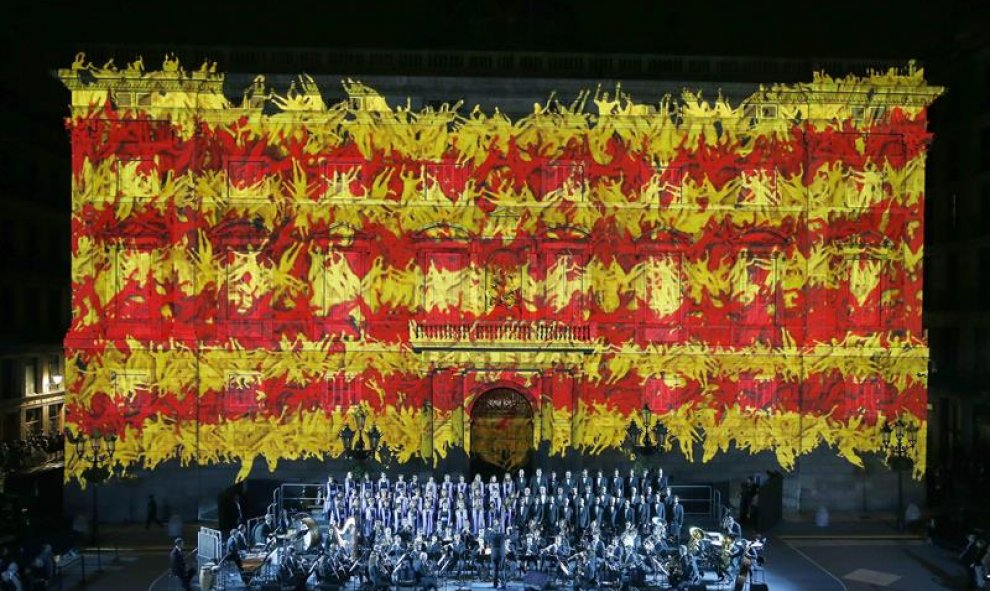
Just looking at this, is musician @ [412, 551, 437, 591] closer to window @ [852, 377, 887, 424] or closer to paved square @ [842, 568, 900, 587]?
paved square @ [842, 568, 900, 587]

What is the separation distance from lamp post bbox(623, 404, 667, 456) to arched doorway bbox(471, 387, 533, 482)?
3.83 meters

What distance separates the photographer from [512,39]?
34281mm

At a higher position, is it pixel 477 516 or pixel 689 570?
pixel 477 516

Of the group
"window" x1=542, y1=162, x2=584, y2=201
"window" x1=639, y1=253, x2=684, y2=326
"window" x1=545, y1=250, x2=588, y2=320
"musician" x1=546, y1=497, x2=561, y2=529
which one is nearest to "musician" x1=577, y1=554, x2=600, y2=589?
"musician" x1=546, y1=497, x2=561, y2=529

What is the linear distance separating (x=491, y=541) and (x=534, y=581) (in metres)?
1.64

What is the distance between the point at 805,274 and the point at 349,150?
18119mm

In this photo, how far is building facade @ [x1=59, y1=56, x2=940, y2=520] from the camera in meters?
32.2

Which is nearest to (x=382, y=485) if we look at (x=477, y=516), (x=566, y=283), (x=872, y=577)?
(x=477, y=516)

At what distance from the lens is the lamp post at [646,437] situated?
28.4 meters

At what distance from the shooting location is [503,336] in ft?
106

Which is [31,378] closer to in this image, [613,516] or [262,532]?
[262,532]

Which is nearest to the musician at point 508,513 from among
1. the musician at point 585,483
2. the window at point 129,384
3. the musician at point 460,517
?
the musician at point 460,517

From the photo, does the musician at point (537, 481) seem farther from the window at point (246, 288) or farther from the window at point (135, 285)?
the window at point (135, 285)

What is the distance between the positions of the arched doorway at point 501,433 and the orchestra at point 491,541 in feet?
12.2
